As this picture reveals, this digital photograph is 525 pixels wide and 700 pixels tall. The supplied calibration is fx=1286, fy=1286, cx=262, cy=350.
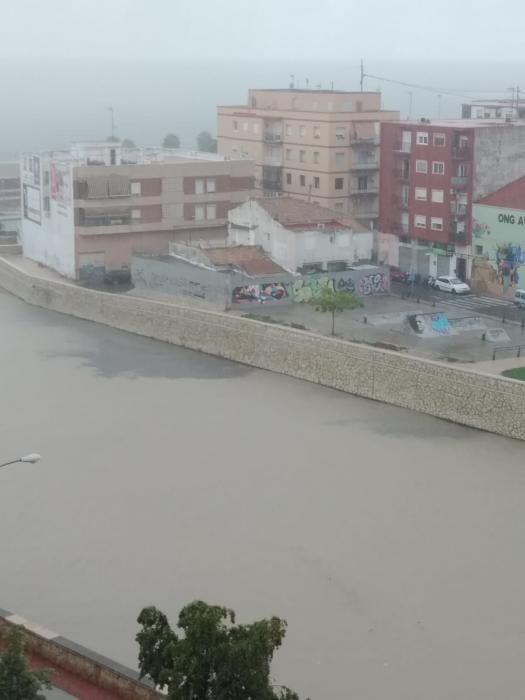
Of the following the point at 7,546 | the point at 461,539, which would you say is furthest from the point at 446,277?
the point at 7,546

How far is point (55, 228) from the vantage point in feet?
83.8

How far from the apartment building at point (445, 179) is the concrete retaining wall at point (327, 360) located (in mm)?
5492

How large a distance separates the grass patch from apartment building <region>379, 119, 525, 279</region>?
6700mm

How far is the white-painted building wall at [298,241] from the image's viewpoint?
73.0 feet

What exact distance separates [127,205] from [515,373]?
10462mm

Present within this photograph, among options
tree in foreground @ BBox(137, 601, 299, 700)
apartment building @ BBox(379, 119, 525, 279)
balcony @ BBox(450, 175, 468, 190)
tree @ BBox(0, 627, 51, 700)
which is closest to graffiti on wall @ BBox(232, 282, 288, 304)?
apartment building @ BBox(379, 119, 525, 279)

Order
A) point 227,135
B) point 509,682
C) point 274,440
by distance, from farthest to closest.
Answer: point 227,135, point 274,440, point 509,682

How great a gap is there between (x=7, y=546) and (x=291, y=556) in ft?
8.12

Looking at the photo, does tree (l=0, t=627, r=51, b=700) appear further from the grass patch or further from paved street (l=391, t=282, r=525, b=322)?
paved street (l=391, t=282, r=525, b=322)

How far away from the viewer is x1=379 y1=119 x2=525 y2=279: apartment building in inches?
903

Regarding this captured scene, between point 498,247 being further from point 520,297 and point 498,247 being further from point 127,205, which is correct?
point 127,205

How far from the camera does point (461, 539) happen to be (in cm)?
1157

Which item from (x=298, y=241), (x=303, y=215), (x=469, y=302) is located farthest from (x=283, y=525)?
(x=303, y=215)

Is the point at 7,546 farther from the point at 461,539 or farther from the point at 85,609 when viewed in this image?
the point at 461,539
